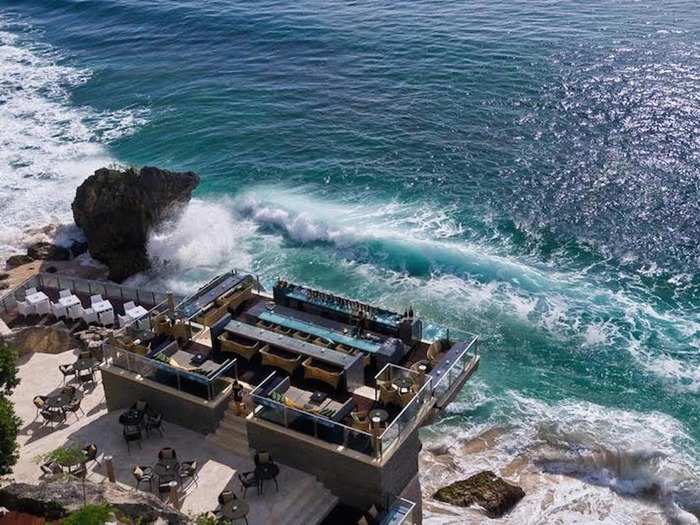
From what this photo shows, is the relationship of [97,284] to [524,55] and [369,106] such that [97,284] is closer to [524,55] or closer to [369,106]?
[369,106]

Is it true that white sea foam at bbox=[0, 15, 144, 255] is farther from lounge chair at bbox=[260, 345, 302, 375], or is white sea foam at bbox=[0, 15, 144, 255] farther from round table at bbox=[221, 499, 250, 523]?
round table at bbox=[221, 499, 250, 523]

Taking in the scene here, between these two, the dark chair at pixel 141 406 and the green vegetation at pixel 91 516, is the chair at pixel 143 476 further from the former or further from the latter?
the green vegetation at pixel 91 516

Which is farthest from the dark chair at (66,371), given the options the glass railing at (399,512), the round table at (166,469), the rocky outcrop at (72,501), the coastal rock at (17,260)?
the coastal rock at (17,260)

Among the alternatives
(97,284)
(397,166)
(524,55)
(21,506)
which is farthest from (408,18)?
(21,506)

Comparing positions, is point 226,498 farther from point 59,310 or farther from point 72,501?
point 59,310

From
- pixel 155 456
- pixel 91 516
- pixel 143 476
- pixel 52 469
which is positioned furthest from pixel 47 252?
pixel 91 516

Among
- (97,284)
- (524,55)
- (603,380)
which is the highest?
(524,55)
